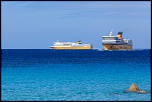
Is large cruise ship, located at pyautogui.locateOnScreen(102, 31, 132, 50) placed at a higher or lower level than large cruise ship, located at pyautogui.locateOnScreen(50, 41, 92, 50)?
lower

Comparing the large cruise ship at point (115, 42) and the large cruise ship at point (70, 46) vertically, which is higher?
the large cruise ship at point (70, 46)

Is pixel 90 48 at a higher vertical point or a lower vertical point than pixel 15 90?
higher

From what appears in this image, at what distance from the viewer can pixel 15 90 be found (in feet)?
55.6

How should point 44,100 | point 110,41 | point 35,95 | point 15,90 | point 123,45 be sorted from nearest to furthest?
point 44,100 → point 35,95 → point 15,90 → point 110,41 → point 123,45

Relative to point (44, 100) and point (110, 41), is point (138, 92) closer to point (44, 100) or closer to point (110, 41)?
point (44, 100)

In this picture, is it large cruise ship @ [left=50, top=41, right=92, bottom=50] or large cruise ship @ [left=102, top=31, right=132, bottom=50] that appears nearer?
large cruise ship @ [left=102, top=31, right=132, bottom=50]

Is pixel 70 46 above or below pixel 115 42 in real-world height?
above

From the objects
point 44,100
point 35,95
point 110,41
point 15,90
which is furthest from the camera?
point 110,41

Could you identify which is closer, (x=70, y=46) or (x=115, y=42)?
(x=115, y=42)

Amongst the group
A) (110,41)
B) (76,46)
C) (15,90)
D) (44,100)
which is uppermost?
(76,46)

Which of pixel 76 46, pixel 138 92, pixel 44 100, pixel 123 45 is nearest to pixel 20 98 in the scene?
pixel 44 100

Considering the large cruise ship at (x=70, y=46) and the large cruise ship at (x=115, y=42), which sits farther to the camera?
the large cruise ship at (x=70, y=46)

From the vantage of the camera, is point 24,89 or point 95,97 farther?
point 24,89

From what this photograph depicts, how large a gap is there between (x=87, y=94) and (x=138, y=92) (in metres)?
1.86
